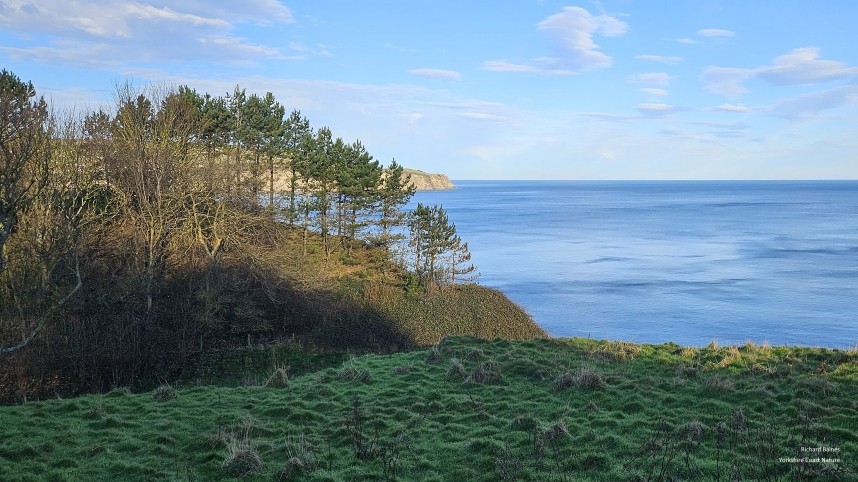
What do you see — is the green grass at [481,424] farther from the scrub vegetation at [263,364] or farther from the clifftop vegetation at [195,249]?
the clifftop vegetation at [195,249]

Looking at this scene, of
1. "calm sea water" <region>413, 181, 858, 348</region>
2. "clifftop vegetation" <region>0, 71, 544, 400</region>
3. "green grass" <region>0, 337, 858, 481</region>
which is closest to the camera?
"green grass" <region>0, 337, 858, 481</region>

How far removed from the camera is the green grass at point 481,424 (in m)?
7.81

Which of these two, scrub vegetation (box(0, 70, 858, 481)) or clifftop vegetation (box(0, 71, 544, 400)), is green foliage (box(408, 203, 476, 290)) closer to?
clifftop vegetation (box(0, 71, 544, 400))

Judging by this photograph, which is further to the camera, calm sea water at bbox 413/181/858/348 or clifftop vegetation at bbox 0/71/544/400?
calm sea water at bbox 413/181/858/348

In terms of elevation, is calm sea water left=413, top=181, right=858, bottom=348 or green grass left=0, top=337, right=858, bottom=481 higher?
green grass left=0, top=337, right=858, bottom=481

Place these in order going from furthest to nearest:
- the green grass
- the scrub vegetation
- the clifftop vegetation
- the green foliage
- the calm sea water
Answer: the green foliage < the calm sea water < the clifftop vegetation < the scrub vegetation < the green grass

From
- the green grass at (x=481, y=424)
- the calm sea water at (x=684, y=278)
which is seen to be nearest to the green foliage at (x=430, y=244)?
the calm sea water at (x=684, y=278)

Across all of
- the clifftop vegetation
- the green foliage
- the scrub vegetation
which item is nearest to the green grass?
the scrub vegetation

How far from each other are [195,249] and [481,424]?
21914 mm

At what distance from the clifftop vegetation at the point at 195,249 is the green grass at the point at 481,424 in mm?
2645

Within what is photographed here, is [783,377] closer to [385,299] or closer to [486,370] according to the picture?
[486,370]

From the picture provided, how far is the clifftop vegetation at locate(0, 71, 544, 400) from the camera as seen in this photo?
57.8 ft

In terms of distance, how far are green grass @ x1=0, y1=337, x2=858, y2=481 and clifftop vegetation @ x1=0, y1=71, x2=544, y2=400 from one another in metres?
2.65

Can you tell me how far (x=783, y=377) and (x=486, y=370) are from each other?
243 inches
